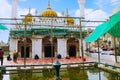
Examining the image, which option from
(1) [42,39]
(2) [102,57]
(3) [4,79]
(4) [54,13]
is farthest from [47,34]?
(3) [4,79]

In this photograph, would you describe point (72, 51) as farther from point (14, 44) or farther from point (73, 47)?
point (14, 44)

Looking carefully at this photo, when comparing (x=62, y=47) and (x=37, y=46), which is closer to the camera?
(x=37, y=46)

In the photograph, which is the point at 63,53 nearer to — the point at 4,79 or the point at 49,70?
the point at 49,70

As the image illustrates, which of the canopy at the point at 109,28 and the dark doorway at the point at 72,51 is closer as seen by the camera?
the canopy at the point at 109,28

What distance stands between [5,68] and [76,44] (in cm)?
1725

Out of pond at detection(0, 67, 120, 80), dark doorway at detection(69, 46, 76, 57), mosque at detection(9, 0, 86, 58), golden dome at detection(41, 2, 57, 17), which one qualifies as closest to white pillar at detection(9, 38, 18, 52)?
mosque at detection(9, 0, 86, 58)

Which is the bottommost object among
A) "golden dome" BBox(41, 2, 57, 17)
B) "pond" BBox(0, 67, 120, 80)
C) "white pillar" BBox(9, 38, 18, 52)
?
"pond" BBox(0, 67, 120, 80)

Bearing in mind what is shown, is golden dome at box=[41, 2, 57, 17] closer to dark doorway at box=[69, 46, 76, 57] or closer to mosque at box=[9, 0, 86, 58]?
mosque at box=[9, 0, 86, 58]

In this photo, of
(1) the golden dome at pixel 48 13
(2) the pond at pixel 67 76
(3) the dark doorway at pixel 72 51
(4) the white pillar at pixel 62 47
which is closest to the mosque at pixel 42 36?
(4) the white pillar at pixel 62 47

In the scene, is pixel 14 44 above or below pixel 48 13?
below

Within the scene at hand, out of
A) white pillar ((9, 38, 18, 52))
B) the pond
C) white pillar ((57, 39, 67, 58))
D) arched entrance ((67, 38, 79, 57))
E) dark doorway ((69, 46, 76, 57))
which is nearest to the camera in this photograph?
the pond

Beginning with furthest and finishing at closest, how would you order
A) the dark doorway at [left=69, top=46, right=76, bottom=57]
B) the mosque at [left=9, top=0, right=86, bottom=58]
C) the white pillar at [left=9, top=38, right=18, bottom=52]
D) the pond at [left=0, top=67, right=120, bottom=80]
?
1. the dark doorway at [left=69, top=46, right=76, bottom=57]
2. the white pillar at [left=9, top=38, right=18, bottom=52]
3. the mosque at [left=9, top=0, right=86, bottom=58]
4. the pond at [left=0, top=67, right=120, bottom=80]

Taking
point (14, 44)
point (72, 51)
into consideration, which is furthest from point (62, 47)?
point (14, 44)

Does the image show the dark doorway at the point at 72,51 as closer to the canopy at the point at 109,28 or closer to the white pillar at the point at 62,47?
the white pillar at the point at 62,47
